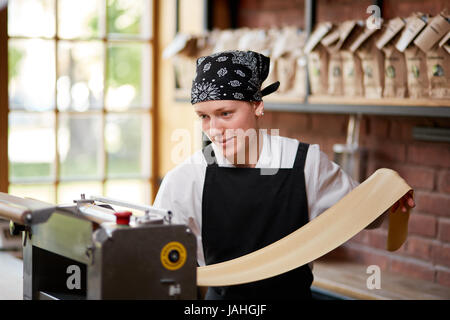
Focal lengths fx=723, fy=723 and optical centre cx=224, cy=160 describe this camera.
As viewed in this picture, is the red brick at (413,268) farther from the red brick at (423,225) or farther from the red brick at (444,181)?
the red brick at (444,181)

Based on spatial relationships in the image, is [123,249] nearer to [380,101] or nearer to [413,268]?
[380,101]

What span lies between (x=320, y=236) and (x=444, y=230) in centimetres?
112

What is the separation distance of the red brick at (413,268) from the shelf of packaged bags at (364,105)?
66cm

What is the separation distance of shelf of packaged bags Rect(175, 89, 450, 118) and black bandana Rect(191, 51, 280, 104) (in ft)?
2.24

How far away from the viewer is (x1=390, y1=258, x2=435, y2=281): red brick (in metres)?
2.81

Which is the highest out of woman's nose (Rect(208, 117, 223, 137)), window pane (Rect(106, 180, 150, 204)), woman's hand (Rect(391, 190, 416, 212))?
woman's nose (Rect(208, 117, 223, 137))

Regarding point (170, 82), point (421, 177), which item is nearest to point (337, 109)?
point (421, 177)

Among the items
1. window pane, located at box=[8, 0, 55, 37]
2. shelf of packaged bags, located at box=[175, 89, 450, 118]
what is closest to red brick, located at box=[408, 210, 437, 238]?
shelf of packaged bags, located at box=[175, 89, 450, 118]

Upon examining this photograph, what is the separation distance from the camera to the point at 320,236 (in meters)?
1.81

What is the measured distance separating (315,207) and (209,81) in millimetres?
491

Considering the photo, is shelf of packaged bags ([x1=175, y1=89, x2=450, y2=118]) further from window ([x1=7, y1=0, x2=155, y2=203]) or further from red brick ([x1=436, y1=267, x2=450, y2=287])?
window ([x1=7, y1=0, x2=155, y2=203])

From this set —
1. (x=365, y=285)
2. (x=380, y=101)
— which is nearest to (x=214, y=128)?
(x=380, y=101)

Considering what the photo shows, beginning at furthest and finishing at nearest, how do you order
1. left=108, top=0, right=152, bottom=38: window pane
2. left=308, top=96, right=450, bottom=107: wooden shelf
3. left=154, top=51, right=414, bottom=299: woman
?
1. left=108, top=0, right=152, bottom=38: window pane
2. left=308, top=96, right=450, bottom=107: wooden shelf
3. left=154, top=51, right=414, bottom=299: woman

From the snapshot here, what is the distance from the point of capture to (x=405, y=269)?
2912mm
